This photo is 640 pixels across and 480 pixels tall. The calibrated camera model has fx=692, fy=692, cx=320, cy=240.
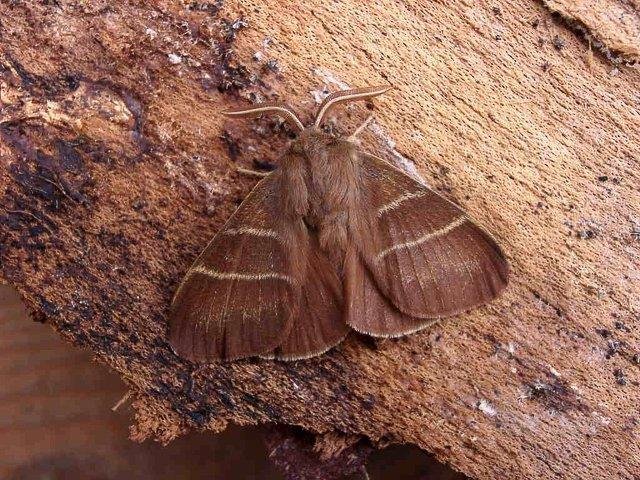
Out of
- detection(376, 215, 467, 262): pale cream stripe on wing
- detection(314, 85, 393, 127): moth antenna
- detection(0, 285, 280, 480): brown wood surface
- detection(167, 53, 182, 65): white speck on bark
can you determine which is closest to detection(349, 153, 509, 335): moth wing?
detection(376, 215, 467, 262): pale cream stripe on wing

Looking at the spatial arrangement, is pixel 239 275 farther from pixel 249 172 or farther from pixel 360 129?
pixel 360 129

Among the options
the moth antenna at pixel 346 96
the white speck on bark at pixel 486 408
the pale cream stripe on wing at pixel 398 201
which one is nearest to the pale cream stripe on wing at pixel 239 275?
the pale cream stripe on wing at pixel 398 201

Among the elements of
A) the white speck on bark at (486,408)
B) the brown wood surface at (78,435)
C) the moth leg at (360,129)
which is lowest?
the brown wood surface at (78,435)

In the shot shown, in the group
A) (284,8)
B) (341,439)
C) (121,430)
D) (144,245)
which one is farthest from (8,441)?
(284,8)

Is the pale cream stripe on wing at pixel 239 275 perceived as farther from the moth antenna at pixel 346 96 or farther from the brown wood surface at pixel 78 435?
the brown wood surface at pixel 78 435

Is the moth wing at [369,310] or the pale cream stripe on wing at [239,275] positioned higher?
the moth wing at [369,310]

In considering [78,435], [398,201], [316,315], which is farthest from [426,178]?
[78,435]

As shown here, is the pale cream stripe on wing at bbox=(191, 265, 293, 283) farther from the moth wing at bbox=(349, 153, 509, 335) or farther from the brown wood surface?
the brown wood surface

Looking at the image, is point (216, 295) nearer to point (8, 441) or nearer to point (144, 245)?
point (144, 245)
